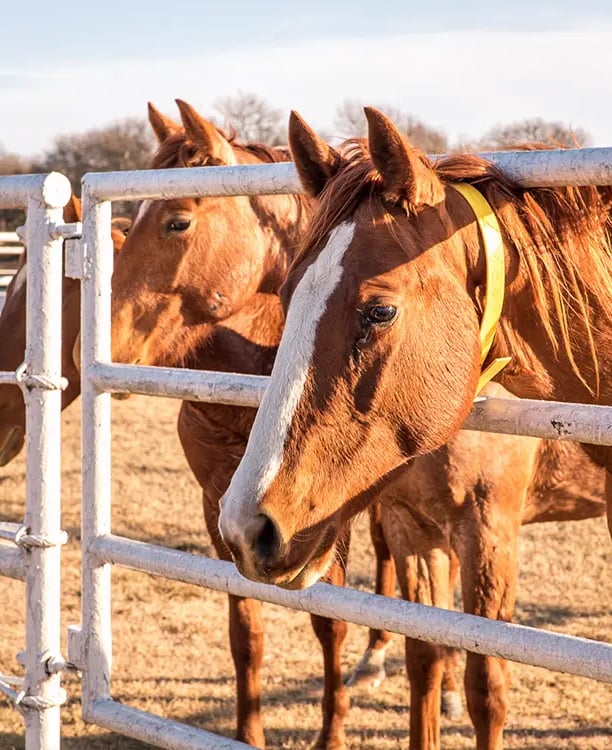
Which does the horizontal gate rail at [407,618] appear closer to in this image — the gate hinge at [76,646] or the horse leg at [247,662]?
the gate hinge at [76,646]

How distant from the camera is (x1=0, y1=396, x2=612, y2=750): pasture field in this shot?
3979 millimetres

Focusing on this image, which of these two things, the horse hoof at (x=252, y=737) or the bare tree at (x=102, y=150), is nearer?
the horse hoof at (x=252, y=737)

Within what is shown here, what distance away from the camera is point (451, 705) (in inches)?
164

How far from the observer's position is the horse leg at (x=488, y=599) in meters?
2.96

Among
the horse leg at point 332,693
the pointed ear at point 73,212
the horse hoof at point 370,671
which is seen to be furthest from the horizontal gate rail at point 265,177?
the horse hoof at point 370,671

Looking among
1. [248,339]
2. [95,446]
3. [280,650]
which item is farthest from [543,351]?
[280,650]

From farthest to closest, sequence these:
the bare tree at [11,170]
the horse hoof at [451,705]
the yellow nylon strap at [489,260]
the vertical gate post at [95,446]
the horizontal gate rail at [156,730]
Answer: the bare tree at [11,170], the horse hoof at [451,705], the vertical gate post at [95,446], the horizontal gate rail at [156,730], the yellow nylon strap at [489,260]

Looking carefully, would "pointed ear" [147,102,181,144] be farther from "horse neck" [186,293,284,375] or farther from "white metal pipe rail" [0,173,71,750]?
"white metal pipe rail" [0,173,71,750]

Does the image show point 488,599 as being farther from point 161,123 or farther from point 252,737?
point 161,123

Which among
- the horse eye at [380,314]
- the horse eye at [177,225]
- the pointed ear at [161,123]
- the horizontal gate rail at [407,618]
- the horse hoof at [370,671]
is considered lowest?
the horse hoof at [370,671]

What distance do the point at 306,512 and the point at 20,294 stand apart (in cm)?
263

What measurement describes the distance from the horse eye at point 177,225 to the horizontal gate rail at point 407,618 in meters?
1.32

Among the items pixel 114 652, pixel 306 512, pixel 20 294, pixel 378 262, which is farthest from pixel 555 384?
pixel 114 652

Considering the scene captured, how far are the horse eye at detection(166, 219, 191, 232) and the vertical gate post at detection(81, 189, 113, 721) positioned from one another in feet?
2.95
